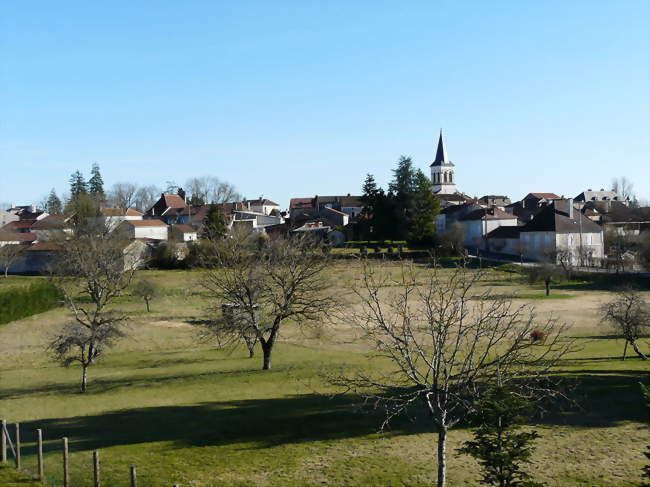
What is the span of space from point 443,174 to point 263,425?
410ft

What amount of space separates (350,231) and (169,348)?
53118 millimetres

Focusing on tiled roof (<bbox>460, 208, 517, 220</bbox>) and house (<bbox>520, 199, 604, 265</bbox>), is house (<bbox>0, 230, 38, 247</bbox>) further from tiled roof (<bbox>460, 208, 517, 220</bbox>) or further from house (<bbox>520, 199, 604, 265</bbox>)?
house (<bbox>520, 199, 604, 265</bbox>)

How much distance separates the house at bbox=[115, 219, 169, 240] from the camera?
78375mm

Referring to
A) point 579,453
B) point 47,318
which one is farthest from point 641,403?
point 47,318

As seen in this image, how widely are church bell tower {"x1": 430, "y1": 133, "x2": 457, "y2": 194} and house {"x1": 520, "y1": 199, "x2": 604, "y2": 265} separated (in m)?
60.3

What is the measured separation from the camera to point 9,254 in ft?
213

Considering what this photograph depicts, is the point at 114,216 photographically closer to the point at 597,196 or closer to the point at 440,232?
the point at 440,232

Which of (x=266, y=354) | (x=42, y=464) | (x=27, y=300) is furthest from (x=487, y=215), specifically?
(x=42, y=464)

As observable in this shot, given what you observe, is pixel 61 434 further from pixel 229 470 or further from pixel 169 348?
pixel 169 348

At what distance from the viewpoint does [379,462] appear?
16.0 m

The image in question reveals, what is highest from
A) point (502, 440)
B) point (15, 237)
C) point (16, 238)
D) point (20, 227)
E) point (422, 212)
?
point (422, 212)

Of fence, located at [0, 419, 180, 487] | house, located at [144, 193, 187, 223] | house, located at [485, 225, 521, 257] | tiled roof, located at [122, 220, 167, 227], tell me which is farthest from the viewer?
house, located at [144, 193, 187, 223]

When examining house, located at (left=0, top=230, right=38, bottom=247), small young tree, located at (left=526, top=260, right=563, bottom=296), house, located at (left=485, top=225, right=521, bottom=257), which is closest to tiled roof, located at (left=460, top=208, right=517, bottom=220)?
house, located at (left=485, top=225, right=521, bottom=257)

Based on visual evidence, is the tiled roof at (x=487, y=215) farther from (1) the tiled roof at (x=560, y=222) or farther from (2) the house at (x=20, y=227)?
(2) the house at (x=20, y=227)
